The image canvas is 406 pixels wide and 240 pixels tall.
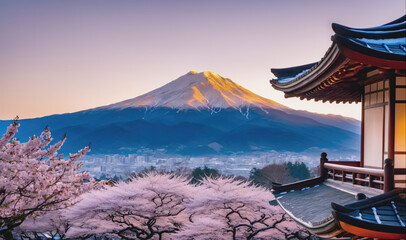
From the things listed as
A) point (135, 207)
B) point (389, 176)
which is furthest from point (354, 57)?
point (135, 207)

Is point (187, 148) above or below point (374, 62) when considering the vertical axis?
below

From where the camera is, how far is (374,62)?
438cm

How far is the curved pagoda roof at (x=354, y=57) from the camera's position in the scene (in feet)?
14.0

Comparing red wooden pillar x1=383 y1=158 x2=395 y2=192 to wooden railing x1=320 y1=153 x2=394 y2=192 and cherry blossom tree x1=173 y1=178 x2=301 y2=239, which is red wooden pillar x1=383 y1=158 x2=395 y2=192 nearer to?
wooden railing x1=320 y1=153 x2=394 y2=192

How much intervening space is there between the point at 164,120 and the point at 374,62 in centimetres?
10637

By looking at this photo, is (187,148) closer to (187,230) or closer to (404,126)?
(187,230)

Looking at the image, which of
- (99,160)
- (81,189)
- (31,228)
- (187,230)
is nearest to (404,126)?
(81,189)

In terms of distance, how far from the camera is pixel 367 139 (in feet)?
21.4

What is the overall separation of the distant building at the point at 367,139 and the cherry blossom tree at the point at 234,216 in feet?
23.0

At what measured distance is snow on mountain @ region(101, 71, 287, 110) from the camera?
10969cm

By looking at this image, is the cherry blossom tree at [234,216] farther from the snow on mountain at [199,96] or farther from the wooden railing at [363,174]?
the snow on mountain at [199,96]

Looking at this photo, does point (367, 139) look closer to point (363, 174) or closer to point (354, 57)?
point (363, 174)

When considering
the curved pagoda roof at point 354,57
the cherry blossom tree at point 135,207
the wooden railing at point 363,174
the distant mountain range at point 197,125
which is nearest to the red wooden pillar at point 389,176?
the wooden railing at point 363,174

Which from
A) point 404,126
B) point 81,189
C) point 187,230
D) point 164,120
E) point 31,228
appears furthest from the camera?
point 164,120
